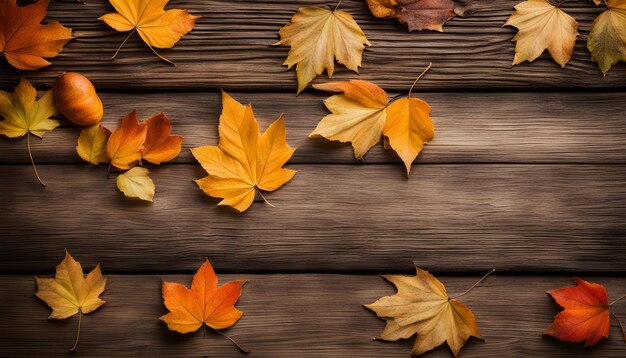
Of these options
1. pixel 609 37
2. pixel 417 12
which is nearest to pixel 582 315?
pixel 609 37

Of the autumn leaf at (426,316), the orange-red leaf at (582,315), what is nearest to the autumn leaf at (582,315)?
the orange-red leaf at (582,315)

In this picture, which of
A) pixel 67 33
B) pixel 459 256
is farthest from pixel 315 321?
pixel 67 33

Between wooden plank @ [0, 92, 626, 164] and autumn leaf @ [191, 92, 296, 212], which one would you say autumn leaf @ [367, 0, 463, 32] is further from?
autumn leaf @ [191, 92, 296, 212]

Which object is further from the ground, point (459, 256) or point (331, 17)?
point (331, 17)

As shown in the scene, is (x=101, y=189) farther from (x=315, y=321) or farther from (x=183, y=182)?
(x=315, y=321)

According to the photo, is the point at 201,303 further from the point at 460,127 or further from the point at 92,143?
the point at 460,127

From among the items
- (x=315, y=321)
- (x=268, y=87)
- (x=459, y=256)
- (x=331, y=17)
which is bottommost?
(x=315, y=321)

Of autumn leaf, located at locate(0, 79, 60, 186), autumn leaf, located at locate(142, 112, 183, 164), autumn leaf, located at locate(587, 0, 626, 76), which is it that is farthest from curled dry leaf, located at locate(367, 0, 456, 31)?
autumn leaf, located at locate(0, 79, 60, 186)
